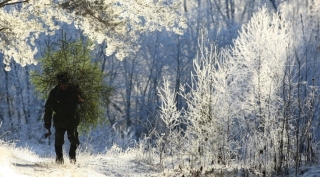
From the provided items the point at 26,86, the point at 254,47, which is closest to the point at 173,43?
the point at 26,86

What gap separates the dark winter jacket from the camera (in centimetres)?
727

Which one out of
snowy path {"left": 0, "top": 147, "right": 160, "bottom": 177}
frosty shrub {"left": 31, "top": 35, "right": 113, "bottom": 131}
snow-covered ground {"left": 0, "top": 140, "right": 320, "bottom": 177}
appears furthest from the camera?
frosty shrub {"left": 31, "top": 35, "right": 113, "bottom": 131}

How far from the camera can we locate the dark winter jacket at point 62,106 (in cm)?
727

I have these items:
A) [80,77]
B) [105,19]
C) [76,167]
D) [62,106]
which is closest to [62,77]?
[62,106]

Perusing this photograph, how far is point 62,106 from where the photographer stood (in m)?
7.30

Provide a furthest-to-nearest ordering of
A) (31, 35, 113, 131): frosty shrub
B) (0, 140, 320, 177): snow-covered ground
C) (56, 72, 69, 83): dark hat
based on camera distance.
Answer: (31, 35, 113, 131): frosty shrub < (56, 72, 69, 83): dark hat < (0, 140, 320, 177): snow-covered ground

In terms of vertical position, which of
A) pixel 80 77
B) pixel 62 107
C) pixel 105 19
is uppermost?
pixel 105 19

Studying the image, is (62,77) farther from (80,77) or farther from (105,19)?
(80,77)

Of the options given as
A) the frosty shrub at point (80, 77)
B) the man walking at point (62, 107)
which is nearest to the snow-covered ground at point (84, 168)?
the man walking at point (62, 107)

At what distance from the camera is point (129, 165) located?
848 cm

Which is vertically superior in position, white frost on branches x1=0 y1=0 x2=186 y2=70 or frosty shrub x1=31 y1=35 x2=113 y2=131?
white frost on branches x1=0 y1=0 x2=186 y2=70

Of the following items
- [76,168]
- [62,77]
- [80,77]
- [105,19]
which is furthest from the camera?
[80,77]

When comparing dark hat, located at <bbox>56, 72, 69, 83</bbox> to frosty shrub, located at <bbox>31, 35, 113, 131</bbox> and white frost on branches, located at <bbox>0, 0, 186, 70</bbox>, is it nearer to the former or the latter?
white frost on branches, located at <bbox>0, 0, 186, 70</bbox>

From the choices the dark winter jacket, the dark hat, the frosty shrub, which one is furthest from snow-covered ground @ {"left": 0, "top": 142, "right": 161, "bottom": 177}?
the dark hat
